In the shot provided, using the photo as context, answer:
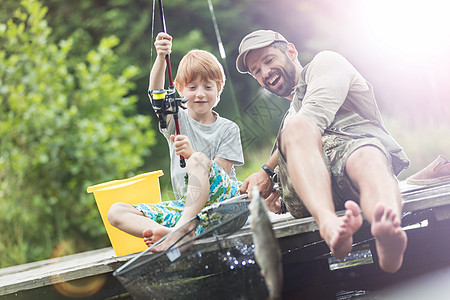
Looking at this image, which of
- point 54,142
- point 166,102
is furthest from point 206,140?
point 54,142

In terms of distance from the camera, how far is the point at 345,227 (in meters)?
1.15

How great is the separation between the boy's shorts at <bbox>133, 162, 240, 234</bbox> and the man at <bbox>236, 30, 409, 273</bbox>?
0.08 meters

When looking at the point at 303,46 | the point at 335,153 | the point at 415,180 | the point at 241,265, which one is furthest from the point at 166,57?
the point at 415,180

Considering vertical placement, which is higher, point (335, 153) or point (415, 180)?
point (335, 153)

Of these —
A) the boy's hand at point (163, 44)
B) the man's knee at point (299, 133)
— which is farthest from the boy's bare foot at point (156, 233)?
the boy's hand at point (163, 44)

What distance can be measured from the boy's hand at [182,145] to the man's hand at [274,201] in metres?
0.28

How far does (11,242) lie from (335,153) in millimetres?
2564

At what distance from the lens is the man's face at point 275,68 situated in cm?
160

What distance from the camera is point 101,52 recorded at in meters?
3.54

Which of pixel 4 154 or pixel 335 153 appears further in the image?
pixel 4 154

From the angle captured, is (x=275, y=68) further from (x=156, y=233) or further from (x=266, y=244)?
(x=266, y=244)

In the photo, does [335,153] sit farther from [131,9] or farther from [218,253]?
[131,9]

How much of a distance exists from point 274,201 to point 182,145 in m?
0.34

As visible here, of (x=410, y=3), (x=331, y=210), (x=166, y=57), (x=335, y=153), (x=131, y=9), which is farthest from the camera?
(x=131, y=9)
